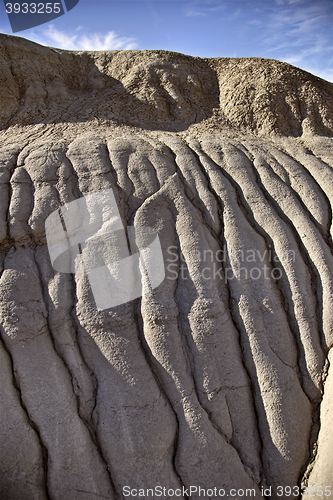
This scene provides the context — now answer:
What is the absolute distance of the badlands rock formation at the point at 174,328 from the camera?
1.97 meters

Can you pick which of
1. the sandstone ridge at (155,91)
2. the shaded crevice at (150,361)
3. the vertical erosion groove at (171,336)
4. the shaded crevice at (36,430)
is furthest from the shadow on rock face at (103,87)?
the shaded crevice at (36,430)

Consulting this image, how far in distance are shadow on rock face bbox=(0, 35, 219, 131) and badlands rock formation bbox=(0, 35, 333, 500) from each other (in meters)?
0.39

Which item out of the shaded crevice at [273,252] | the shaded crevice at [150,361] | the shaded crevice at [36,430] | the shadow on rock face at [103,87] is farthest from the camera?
the shadow on rock face at [103,87]

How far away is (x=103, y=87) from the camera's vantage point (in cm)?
397

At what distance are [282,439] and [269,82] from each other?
382 cm

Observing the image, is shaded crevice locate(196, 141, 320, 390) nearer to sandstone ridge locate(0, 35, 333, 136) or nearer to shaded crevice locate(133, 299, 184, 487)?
shaded crevice locate(133, 299, 184, 487)

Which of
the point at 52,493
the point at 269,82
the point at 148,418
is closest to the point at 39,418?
the point at 52,493

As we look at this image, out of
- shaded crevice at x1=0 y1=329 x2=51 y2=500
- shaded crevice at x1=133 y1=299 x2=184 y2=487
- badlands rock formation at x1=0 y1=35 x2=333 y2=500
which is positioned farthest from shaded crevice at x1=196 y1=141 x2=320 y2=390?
shaded crevice at x1=0 y1=329 x2=51 y2=500

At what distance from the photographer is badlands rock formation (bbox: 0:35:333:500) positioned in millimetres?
1971

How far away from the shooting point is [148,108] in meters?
3.78

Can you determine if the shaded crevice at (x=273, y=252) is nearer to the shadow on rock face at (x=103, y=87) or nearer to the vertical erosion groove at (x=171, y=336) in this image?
the vertical erosion groove at (x=171, y=336)

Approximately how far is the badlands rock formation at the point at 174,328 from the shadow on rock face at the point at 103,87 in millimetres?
391

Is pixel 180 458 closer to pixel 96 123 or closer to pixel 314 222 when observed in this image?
pixel 314 222

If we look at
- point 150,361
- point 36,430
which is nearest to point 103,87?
point 150,361
